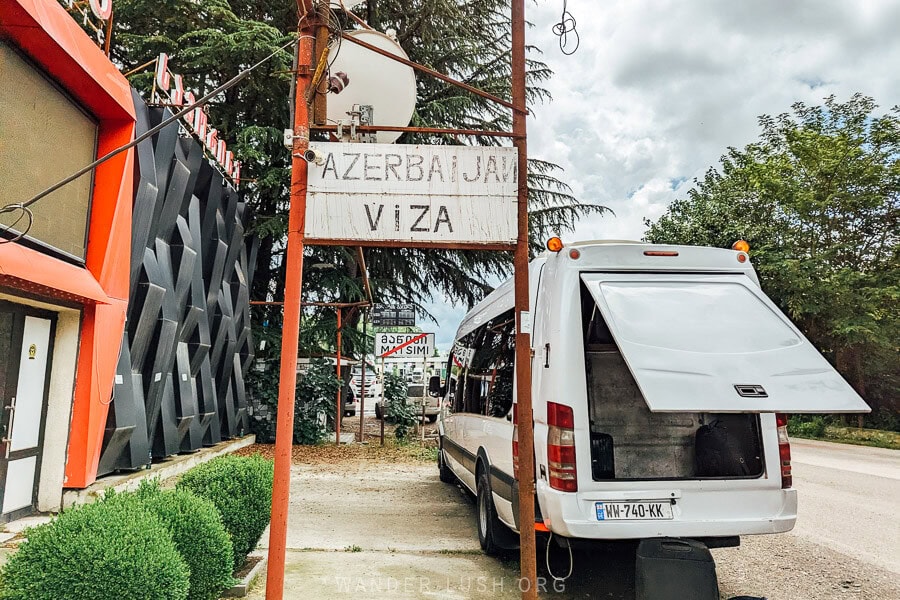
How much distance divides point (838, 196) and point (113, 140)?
67.7 ft

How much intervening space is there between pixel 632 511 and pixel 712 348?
1195 millimetres

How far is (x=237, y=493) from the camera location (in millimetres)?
4785

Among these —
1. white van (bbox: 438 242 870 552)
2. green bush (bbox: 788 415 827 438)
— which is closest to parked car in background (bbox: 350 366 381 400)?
white van (bbox: 438 242 870 552)

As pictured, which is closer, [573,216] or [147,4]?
[147,4]

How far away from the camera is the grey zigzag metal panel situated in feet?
27.0

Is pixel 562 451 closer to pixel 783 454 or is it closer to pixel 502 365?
pixel 502 365

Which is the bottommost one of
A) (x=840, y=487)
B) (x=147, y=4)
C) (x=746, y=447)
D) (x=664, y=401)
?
(x=840, y=487)

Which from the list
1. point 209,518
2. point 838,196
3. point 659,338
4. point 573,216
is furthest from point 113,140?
point 838,196

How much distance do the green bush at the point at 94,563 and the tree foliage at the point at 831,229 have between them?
2033cm

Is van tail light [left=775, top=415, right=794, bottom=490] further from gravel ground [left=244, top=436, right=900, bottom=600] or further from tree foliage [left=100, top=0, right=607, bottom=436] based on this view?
tree foliage [left=100, top=0, right=607, bottom=436]

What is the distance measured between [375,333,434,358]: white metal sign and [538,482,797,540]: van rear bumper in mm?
10682

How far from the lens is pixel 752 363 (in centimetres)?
372

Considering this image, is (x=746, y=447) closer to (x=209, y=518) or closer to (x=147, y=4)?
(x=209, y=518)

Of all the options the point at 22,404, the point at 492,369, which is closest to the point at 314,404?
the point at 22,404
